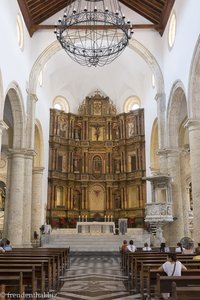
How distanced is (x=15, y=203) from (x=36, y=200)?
214 inches

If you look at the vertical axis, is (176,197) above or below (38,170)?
below

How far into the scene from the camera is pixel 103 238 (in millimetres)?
19609

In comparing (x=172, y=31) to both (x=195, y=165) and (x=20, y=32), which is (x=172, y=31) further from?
(x=195, y=165)

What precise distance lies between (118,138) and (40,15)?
11.9 meters

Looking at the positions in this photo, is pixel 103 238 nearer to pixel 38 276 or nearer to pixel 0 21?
pixel 0 21

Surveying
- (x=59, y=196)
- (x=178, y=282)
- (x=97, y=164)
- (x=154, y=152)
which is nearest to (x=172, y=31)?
(x=154, y=152)

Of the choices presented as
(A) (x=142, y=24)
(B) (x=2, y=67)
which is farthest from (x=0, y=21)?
(A) (x=142, y=24)

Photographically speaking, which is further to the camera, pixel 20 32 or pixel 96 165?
pixel 96 165

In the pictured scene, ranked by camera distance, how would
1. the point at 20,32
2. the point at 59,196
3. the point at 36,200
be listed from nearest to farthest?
the point at 20,32
the point at 36,200
the point at 59,196

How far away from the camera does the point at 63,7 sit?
20609 mm

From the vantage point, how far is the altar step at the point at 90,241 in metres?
18.2

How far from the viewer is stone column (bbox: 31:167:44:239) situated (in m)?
22.2

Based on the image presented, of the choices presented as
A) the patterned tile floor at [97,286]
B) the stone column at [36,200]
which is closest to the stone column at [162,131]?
the stone column at [36,200]

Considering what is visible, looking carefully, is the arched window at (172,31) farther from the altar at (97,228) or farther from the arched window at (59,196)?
the arched window at (59,196)
